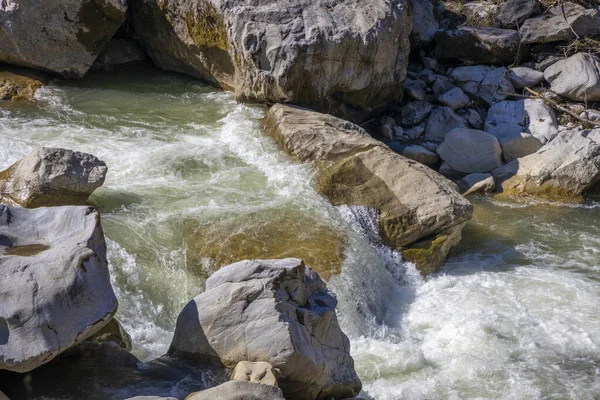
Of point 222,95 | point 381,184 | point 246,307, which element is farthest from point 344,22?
point 246,307

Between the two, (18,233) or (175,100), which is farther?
(175,100)

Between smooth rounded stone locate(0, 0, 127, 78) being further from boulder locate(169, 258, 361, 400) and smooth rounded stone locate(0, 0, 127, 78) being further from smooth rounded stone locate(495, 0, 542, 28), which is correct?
boulder locate(169, 258, 361, 400)

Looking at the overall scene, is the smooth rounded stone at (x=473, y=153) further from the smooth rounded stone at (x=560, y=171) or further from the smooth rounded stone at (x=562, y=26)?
the smooth rounded stone at (x=562, y=26)

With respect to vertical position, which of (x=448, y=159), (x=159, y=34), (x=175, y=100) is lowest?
(x=448, y=159)

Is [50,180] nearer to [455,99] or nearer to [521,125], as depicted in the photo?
[455,99]

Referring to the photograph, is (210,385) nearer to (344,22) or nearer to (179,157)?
(179,157)

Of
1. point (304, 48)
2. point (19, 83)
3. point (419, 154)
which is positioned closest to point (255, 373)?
point (304, 48)

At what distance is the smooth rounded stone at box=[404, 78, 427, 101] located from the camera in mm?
10070

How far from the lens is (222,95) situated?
9.55 meters

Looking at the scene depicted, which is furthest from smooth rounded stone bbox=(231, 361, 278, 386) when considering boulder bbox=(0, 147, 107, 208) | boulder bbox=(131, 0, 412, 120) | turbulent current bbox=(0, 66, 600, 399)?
boulder bbox=(131, 0, 412, 120)

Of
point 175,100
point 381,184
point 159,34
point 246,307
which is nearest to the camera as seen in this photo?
point 246,307

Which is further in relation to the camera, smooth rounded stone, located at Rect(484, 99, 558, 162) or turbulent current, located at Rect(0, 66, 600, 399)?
smooth rounded stone, located at Rect(484, 99, 558, 162)

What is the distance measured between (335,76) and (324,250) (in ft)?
10.4

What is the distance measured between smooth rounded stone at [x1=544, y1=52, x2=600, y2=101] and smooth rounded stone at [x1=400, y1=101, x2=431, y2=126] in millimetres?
1908
